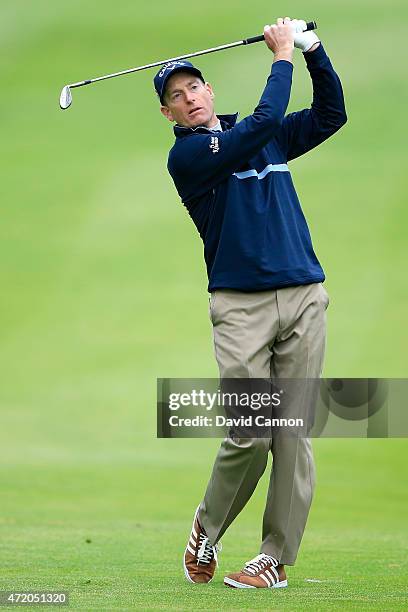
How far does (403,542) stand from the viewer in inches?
189

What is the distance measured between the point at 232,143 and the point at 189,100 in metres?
0.27

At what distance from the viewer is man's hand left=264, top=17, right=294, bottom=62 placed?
319cm

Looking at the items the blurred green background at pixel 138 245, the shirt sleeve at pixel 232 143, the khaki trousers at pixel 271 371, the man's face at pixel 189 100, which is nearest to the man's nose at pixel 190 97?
the man's face at pixel 189 100

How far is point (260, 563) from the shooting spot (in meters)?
3.14

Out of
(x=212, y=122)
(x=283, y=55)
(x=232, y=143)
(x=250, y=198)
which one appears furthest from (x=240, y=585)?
(x=283, y=55)

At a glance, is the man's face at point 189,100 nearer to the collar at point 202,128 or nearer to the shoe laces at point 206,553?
the collar at point 202,128

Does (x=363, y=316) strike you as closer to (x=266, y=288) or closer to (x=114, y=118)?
(x=114, y=118)

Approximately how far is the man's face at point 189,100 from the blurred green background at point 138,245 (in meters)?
3.31

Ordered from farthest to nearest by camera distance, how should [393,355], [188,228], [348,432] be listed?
[188,228] → [393,355] → [348,432]

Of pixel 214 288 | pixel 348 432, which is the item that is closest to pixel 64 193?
pixel 348 432

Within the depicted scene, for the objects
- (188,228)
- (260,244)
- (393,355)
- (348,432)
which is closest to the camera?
(260,244)

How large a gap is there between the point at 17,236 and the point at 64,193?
46 centimetres

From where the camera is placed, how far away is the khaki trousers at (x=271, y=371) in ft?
10.3

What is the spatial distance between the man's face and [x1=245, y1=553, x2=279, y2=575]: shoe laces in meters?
1.24
